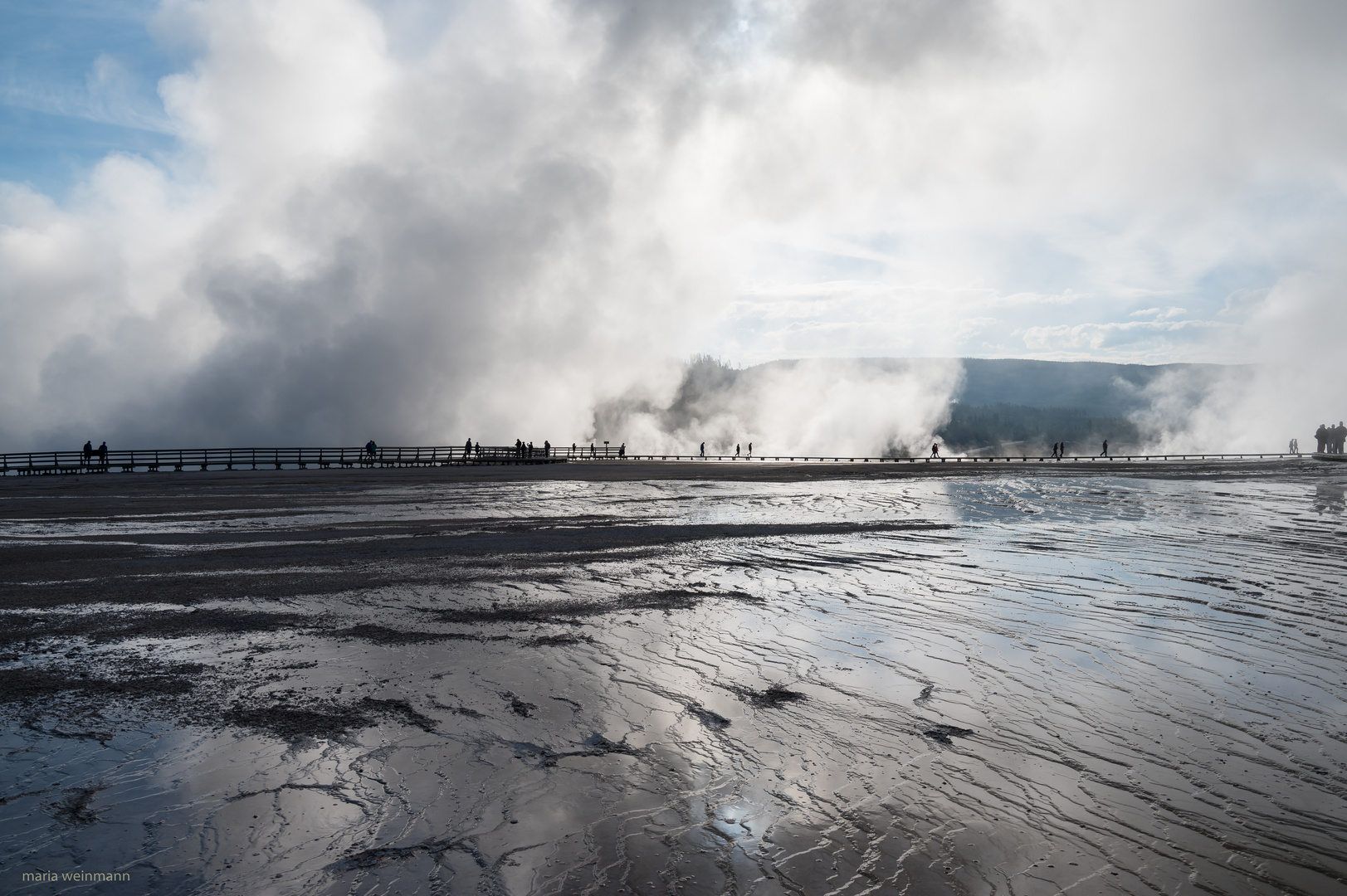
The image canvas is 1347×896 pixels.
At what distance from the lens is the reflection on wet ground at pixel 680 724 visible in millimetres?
3762

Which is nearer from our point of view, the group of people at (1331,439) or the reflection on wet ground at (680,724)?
the reflection on wet ground at (680,724)

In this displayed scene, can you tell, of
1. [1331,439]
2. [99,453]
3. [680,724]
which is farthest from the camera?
[1331,439]

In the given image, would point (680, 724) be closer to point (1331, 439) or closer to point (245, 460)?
point (245, 460)

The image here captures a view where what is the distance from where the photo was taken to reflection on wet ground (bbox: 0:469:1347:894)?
12.3ft

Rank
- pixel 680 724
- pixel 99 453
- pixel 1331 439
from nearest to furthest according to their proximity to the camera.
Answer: pixel 680 724
pixel 99 453
pixel 1331 439

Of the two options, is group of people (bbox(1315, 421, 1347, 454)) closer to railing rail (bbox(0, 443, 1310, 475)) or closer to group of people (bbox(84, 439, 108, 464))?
railing rail (bbox(0, 443, 1310, 475))

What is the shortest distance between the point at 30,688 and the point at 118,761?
2.14 meters

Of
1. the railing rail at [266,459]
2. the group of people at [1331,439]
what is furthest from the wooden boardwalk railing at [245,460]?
the group of people at [1331,439]

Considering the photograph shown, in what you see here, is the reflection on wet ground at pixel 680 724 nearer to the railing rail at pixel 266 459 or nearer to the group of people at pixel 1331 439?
the railing rail at pixel 266 459

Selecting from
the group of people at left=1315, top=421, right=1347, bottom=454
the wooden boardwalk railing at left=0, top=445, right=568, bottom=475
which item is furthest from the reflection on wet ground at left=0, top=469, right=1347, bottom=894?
the group of people at left=1315, top=421, right=1347, bottom=454

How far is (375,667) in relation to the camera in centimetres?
679

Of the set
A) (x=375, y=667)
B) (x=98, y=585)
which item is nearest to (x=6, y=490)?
(x=98, y=585)

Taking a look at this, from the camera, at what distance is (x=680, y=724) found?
217 inches

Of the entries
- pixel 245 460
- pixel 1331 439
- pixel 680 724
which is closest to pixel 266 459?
pixel 245 460
